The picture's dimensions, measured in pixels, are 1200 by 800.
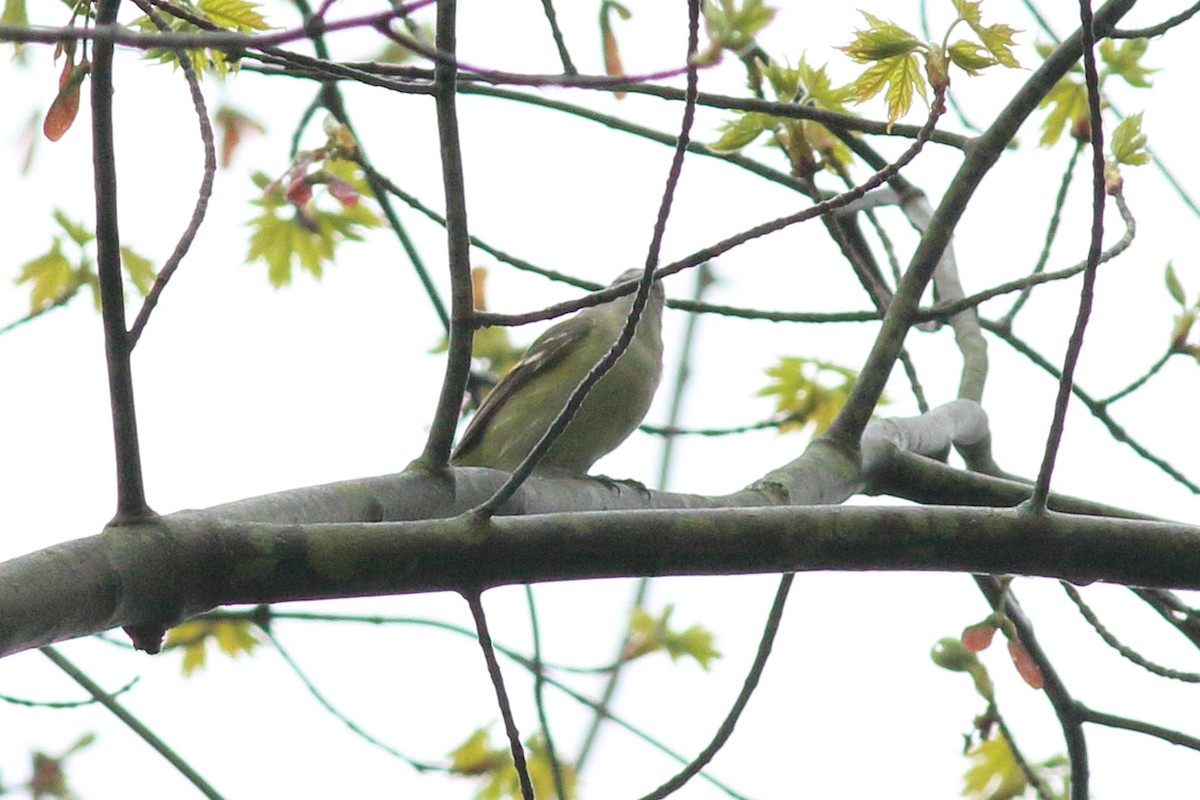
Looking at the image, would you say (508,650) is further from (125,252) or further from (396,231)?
(125,252)

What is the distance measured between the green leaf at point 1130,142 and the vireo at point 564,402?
2208mm

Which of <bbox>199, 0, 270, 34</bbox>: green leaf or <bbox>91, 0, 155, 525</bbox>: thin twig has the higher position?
<bbox>199, 0, 270, 34</bbox>: green leaf

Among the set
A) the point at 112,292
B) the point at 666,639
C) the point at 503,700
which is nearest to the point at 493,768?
the point at 666,639

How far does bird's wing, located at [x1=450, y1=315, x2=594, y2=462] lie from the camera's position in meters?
5.82

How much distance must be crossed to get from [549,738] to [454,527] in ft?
5.67

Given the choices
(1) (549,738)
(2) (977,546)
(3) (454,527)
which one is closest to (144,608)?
(3) (454,527)

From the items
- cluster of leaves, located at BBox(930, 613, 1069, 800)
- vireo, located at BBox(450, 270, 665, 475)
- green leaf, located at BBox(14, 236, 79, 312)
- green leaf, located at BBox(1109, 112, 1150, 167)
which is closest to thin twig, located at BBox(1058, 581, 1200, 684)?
cluster of leaves, located at BBox(930, 613, 1069, 800)

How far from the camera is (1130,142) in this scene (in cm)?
378

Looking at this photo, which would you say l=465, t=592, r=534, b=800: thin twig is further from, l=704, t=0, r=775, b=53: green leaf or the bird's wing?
the bird's wing

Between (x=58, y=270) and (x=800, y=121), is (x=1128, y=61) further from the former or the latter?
(x=58, y=270)

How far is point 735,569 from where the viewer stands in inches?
106

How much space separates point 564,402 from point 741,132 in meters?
2.32

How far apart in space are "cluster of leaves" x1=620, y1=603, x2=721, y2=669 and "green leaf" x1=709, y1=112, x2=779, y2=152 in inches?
99.7

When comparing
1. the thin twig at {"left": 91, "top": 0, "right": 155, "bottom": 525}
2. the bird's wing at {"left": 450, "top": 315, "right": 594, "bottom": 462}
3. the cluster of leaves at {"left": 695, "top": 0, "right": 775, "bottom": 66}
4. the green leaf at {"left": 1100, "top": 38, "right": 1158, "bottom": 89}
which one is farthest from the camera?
the bird's wing at {"left": 450, "top": 315, "right": 594, "bottom": 462}
